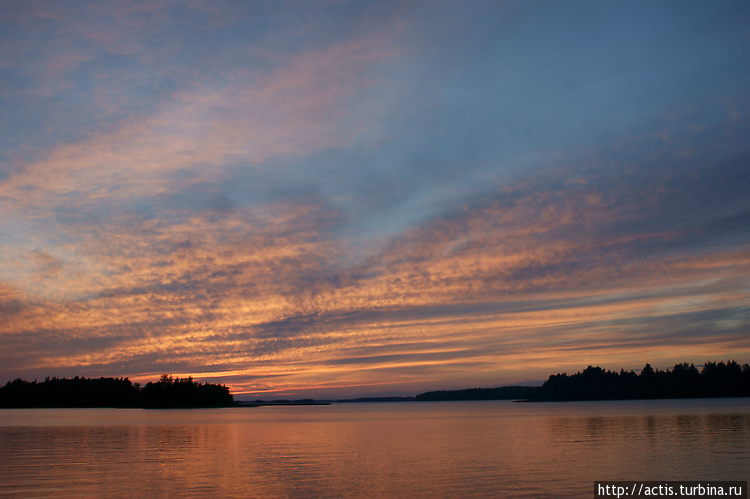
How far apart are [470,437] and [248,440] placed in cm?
3157

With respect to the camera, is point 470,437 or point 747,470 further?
point 470,437

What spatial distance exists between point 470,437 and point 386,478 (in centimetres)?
3958

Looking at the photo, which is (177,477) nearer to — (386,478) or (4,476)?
(4,476)

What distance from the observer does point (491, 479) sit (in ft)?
127

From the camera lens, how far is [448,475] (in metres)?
40.8

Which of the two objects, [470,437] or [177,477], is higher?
[177,477]

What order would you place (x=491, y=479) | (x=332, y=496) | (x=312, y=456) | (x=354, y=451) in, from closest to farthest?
(x=332, y=496)
(x=491, y=479)
(x=312, y=456)
(x=354, y=451)

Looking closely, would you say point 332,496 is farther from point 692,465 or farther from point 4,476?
point 692,465

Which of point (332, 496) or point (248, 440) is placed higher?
point (332, 496)

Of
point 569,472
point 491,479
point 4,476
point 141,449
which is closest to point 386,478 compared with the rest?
point 491,479

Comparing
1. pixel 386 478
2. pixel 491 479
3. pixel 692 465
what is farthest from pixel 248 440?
pixel 692 465

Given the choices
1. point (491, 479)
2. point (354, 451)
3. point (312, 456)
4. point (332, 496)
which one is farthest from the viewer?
point (354, 451)

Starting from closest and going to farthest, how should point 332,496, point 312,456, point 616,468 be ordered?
point 332,496 < point 616,468 < point 312,456

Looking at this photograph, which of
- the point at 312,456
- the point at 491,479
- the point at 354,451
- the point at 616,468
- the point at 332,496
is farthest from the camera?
the point at 354,451
